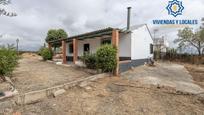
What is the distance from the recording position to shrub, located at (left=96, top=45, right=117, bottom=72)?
825 cm

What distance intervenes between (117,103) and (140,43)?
29.0 ft

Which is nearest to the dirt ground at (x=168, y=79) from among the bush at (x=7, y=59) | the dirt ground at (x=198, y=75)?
the dirt ground at (x=198, y=75)

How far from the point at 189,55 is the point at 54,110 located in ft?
65.7

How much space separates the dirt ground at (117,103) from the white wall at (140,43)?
19.2 feet

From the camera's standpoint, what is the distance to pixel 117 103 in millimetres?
4707

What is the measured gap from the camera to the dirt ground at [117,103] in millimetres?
4102

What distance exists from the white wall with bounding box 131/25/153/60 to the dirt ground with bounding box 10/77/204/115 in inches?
230

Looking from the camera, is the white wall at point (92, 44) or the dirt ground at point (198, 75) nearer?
the dirt ground at point (198, 75)

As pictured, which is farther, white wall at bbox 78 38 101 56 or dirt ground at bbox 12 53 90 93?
white wall at bbox 78 38 101 56

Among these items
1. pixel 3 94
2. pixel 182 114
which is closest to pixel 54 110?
pixel 3 94

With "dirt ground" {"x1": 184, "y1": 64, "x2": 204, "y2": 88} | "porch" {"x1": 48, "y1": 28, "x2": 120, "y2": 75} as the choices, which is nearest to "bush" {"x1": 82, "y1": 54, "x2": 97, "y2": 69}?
"porch" {"x1": 48, "y1": 28, "x2": 120, "y2": 75}

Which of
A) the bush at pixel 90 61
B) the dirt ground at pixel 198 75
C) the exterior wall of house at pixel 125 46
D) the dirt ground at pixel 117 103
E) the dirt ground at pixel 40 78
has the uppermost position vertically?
the exterior wall of house at pixel 125 46

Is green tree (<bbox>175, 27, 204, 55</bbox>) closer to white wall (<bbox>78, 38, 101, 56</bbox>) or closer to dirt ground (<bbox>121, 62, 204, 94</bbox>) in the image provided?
dirt ground (<bbox>121, 62, 204, 94</bbox>)

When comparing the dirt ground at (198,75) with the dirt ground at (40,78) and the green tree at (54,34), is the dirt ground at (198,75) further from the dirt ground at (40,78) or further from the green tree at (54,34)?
the green tree at (54,34)
